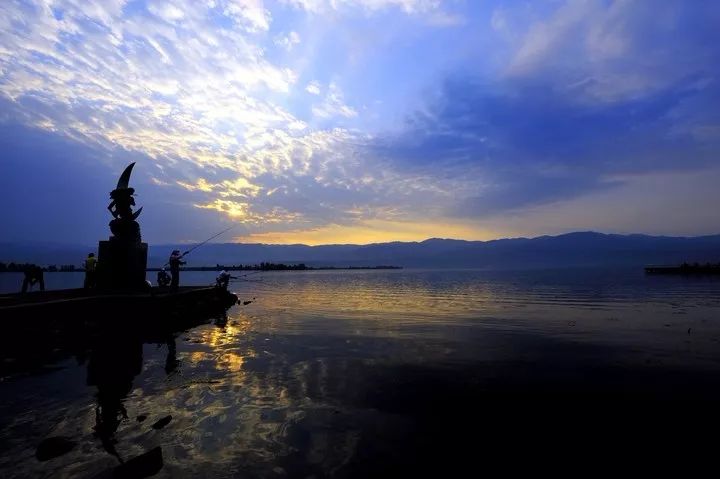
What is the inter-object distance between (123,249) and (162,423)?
64.0 feet

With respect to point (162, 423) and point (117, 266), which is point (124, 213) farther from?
point (162, 423)

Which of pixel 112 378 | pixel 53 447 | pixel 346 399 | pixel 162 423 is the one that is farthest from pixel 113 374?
pixel 346 399

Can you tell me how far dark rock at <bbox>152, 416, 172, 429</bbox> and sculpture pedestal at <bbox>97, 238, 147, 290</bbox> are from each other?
60.3ft

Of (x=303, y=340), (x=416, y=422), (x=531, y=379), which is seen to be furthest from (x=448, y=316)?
(x=416, y=422)

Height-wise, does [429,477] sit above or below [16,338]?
below

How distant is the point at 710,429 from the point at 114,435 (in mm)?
12333

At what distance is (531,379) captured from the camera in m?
12.3

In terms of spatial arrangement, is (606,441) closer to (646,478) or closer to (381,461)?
(646,478)

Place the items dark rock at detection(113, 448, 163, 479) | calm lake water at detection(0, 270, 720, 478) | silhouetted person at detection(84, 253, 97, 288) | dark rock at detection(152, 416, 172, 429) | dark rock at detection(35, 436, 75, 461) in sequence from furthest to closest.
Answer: silhouetted person at detection(84, 253, 97, 288)
dark rock at detection(152, 416, 172, 429)
calm lake water at detection(0, 270, 720, 478)
dark rock at detection(35, 436, 75, 461)
dark rock at detection(113, 448, 163, 479)

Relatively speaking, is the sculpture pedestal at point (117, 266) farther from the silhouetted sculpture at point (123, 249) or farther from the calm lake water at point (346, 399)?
the calm lake water at point (346, 399)

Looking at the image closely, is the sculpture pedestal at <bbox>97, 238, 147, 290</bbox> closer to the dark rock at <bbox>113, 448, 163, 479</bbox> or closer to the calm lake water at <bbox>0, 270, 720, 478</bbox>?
the calm lake water at <bbox>0, 270, 720, 478</bbox>

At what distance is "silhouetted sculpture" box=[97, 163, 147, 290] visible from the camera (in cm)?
2427

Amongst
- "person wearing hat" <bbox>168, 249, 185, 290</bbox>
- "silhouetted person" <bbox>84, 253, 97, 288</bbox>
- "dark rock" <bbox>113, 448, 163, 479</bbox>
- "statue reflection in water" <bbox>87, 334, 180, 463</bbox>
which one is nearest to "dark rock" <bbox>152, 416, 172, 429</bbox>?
"statue reflection in water" <bbox>87, 334, 180, 463</bbox>

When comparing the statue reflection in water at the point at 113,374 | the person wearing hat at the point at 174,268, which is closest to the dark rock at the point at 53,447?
the statue reflection in water at the point at 113,374
